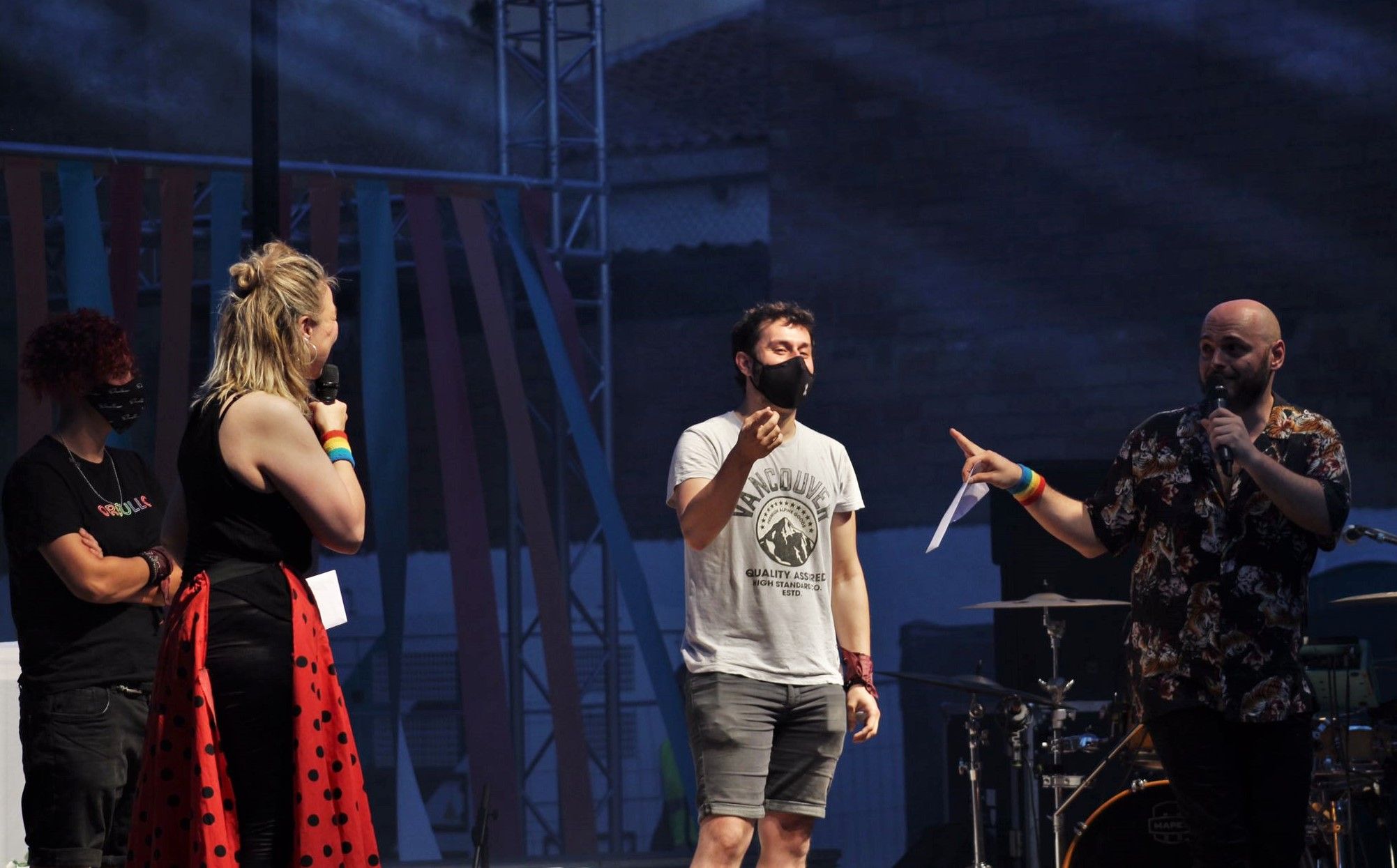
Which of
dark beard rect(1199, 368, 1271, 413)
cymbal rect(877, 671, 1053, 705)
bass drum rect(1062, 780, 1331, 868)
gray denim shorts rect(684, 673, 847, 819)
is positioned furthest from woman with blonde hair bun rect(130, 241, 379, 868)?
bass drum rect(1062, 780, 1331, 868)

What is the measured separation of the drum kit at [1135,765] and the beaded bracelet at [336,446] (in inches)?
109

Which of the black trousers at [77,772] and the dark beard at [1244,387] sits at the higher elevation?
the dark beard at [1244,387]

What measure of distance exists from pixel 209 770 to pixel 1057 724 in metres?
3.59

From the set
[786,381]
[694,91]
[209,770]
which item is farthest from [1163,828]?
[694,91]

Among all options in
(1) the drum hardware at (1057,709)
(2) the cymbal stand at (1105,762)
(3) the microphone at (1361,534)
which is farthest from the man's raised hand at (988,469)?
(1) the drum hardware at (1057,709)

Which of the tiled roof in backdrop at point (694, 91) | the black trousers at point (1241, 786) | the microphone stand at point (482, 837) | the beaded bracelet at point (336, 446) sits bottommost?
the microphone stand at point (482, 837)

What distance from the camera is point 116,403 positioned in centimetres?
314

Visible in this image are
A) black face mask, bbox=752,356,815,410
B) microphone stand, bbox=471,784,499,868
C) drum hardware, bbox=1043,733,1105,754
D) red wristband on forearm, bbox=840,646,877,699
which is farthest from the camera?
drum hardware, bbox=1043,733,1105,754

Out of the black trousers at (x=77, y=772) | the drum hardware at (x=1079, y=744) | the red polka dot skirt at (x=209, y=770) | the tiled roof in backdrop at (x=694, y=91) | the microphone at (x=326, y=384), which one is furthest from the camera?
the tiled roof in backdrop at (x=694, y=91)

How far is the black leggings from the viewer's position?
90.7 inches

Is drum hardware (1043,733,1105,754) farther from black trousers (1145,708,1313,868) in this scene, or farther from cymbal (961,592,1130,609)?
black trousers (1145,708,1313,868)

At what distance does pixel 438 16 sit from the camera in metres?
7.51

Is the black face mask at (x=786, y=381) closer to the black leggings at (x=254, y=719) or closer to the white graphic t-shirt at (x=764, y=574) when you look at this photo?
the white graphic t-shirt at (x=764, y=574)

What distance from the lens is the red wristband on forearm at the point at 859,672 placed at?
3.37 m
